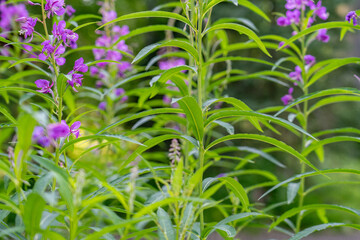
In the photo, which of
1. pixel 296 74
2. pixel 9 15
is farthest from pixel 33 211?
pixel 9 15

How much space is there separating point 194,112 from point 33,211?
65 centimetres

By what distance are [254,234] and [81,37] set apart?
4.38 meters

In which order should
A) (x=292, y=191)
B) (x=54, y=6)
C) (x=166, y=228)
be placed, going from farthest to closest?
(x=292, y=191) < (x=54, y=6) < (x=166, y=228)

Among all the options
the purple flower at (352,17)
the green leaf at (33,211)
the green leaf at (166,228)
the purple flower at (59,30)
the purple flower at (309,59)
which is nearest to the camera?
the green leaf at (33,211)

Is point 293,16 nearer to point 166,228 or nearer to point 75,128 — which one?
point 75,128

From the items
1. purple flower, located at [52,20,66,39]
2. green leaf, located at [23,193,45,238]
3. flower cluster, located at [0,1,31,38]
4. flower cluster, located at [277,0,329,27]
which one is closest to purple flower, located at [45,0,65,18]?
purple flower, located at [52,20,66,39]

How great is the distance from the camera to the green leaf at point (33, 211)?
1.04 metres

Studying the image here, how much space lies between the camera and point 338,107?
7613 millimetres

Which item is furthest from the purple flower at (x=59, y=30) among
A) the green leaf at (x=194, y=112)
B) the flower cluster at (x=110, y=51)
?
the flower cluster at (x=110, y=51)

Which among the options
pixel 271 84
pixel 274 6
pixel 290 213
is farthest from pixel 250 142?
pixel 290 213

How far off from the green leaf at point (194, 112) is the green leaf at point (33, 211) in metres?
0.58

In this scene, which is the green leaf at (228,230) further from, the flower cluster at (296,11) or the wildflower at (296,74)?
the flower cluster at (296,11)

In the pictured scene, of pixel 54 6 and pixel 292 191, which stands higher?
pixel 54 6

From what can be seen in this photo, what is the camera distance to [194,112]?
4.86ft
